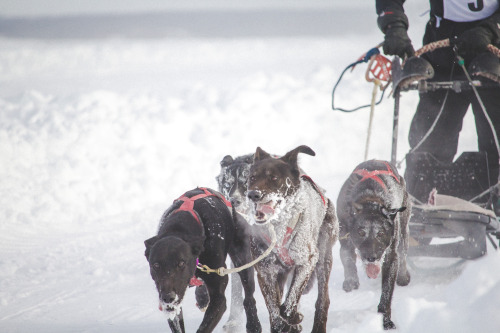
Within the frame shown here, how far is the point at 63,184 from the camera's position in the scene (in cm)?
848

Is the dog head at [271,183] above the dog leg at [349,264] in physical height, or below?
above

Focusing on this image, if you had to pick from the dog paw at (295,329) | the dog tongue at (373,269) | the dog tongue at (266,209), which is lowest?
the dog paw at (295,329)

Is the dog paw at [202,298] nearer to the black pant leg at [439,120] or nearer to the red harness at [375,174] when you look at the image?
the red harness at [375,174]

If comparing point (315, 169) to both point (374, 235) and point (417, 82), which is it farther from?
point (374, 235)

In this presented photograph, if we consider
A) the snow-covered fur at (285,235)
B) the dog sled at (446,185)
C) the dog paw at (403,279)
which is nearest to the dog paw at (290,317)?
the snow-covered fur at (285,235)

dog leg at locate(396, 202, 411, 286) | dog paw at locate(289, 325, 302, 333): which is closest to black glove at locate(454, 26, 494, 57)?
dog leg at locate(396, 202, 411, 286)

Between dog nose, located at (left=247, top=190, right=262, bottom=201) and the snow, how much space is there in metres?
1.13

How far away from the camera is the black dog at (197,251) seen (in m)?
2.82

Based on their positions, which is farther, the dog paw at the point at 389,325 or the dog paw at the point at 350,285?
the dog paw at the point at 350,285

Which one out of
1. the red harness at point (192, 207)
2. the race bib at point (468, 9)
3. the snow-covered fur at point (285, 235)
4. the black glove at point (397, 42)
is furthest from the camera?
the race bib at point (468, 9)

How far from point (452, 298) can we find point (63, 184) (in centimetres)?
706

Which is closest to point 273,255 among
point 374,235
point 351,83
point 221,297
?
point 221,297

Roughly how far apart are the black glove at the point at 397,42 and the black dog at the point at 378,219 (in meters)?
1.09

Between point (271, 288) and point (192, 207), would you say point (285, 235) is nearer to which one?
point (271, 288)
